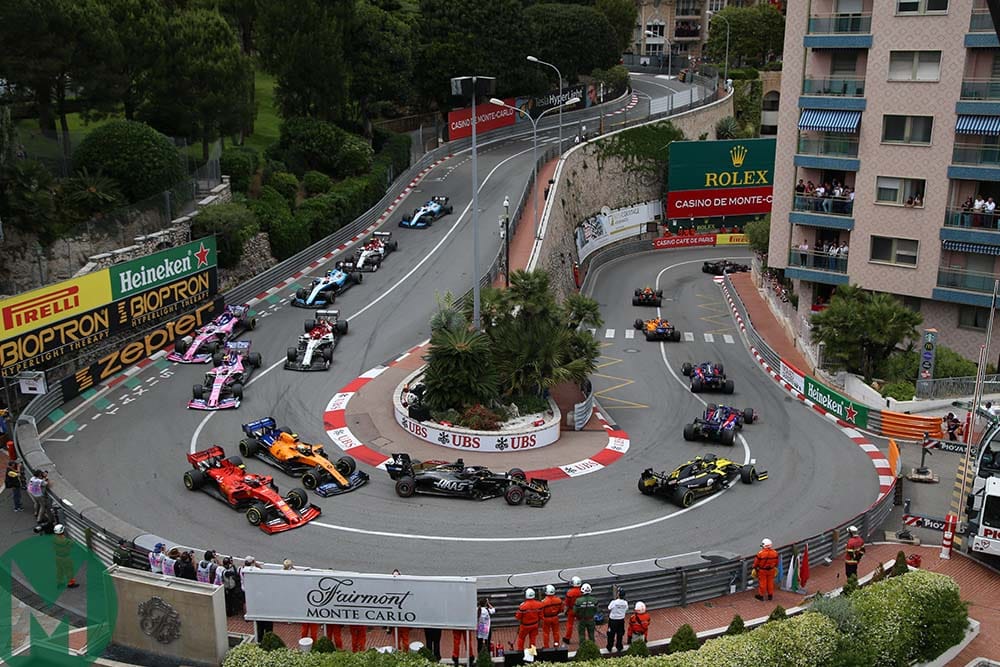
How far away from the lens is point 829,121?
146ft

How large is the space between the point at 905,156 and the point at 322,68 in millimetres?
36833

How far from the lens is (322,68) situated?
206 ft

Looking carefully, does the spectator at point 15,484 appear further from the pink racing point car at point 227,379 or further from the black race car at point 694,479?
the black race car at point 694,479

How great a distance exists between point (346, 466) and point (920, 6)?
104 ft

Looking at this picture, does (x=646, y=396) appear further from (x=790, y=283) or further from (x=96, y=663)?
(x=96, y=663)

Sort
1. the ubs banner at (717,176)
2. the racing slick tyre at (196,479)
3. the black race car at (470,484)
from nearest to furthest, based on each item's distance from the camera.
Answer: the racing slick tyre at (196,479), the black race car at (470,484), the ubs banner at (717,176)

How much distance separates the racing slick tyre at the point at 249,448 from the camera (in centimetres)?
2984

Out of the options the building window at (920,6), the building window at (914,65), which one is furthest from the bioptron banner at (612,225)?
the building window at (920,6)

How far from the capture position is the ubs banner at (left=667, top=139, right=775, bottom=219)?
7556 cm

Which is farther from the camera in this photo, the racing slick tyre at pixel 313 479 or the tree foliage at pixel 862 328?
the tree foliage at pixel 862 328

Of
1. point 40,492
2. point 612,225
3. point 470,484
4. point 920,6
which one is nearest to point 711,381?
point 470,484

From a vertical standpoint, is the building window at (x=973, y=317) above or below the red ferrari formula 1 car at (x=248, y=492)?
above

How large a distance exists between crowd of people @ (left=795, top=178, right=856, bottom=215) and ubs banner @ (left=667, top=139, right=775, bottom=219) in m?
28.9

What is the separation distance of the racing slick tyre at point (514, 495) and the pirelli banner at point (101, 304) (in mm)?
16917
